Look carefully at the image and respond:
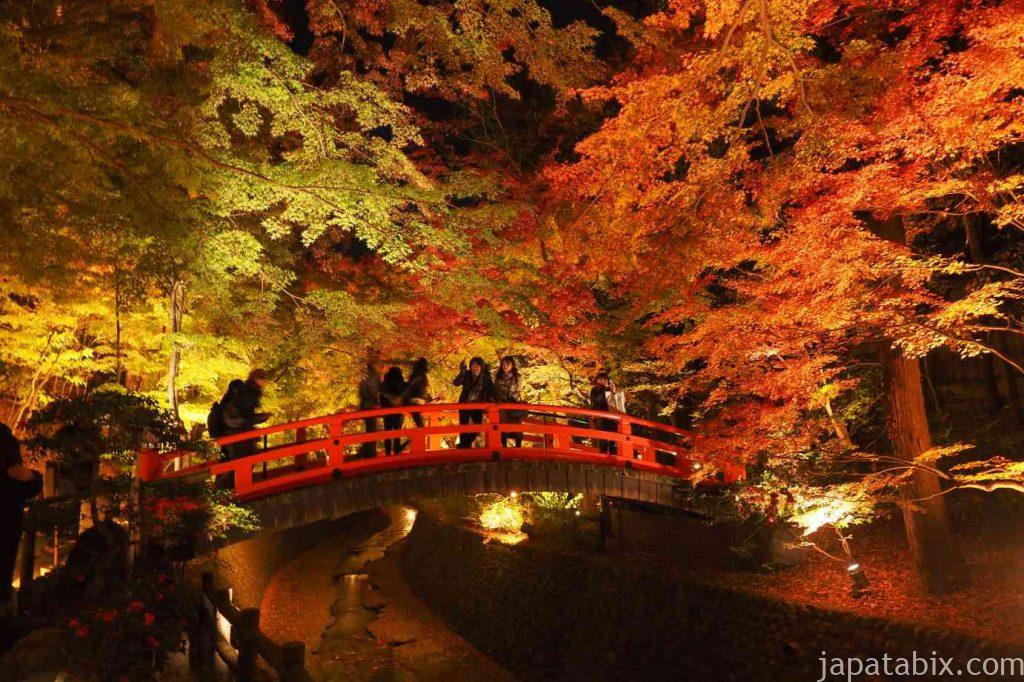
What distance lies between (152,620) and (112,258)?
24.2 ft

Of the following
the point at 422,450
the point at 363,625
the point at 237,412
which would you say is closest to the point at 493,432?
the point at 422,450

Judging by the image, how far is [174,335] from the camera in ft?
36.2

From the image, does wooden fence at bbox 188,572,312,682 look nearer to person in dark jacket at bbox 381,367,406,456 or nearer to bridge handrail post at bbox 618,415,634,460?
person in dark jacket at bbox 381,367,406,456

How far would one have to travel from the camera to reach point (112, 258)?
11.1m

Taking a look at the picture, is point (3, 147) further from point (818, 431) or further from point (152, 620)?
point (818, 431)

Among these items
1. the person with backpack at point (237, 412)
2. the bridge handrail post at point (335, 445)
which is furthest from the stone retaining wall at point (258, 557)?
the person with backpack at point (237, 412)

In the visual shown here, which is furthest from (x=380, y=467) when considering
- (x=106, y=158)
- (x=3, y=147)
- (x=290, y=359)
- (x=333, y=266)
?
(x=333, y=266)

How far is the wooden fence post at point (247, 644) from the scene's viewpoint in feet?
20.5

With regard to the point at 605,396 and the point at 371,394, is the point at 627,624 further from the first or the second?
the point at 371,394

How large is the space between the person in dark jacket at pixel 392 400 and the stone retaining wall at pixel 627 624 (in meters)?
4.23

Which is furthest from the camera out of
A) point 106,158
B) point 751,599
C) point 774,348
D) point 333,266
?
point 333,266

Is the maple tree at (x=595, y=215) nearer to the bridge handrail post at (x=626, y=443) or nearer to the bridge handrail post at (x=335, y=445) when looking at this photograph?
the bridge handrail post at (x=626, y=443)

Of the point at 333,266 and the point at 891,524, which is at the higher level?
the point at 333,266

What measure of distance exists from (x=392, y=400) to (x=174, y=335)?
3704mm
